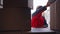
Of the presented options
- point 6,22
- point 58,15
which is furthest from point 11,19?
point 58,15

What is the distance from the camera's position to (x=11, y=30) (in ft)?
3.68

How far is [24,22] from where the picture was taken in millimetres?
1146

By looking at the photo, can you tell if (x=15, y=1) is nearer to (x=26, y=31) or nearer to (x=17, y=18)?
(x=17, y=18)

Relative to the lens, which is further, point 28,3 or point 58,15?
point 28,3

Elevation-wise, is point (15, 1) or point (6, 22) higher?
point (15, 1)

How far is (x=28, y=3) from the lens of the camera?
3.82 feet

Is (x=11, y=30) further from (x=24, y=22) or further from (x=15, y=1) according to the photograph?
(x=15, y=1)

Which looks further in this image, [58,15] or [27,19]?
[27,19]

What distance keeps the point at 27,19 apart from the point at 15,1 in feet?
0.68

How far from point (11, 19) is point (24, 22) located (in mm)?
126

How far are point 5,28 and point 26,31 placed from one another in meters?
0.20

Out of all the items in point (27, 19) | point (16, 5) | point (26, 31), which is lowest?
point (26, 31)

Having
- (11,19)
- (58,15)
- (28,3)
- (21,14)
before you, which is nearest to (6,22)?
(11,19)

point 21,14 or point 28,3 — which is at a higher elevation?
point 28,3
